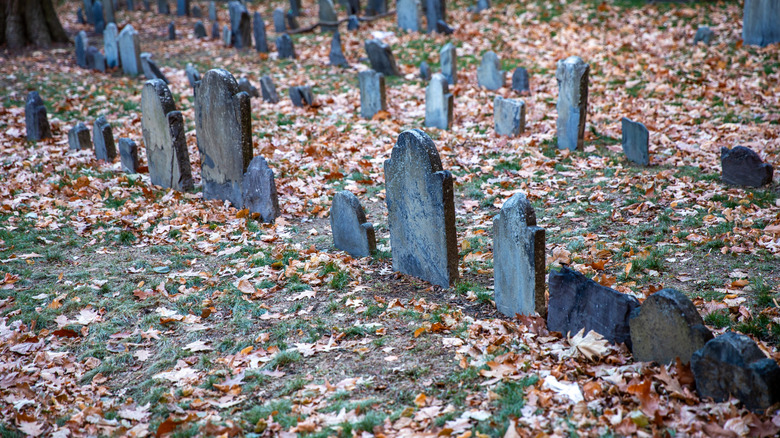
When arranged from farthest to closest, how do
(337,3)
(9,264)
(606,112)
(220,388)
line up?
(337,3), (606,112), (9,264), (220,388)

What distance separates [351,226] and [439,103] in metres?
4.59

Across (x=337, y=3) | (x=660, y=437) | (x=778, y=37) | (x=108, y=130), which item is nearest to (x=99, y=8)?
(x=337, y=3)

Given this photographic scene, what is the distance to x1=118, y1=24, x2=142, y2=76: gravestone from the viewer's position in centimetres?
1380

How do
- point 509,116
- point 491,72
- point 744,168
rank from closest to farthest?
1. point 744,168
2. point 509,116
3. point 491,72

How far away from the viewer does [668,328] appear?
11.4ft

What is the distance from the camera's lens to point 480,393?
11.8 feet

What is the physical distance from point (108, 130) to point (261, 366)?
240 inches

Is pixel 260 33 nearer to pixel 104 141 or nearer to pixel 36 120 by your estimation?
pixel 36 120

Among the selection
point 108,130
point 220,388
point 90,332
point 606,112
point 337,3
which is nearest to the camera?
point 220,388

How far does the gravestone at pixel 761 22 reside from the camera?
1180cm

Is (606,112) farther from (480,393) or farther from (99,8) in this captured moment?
(99,8)

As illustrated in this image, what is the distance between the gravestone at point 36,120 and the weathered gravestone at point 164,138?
2987 millimetres

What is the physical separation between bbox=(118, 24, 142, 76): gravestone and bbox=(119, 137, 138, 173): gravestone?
6354 mm

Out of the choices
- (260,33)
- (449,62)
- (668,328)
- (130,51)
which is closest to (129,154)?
(449,62)
